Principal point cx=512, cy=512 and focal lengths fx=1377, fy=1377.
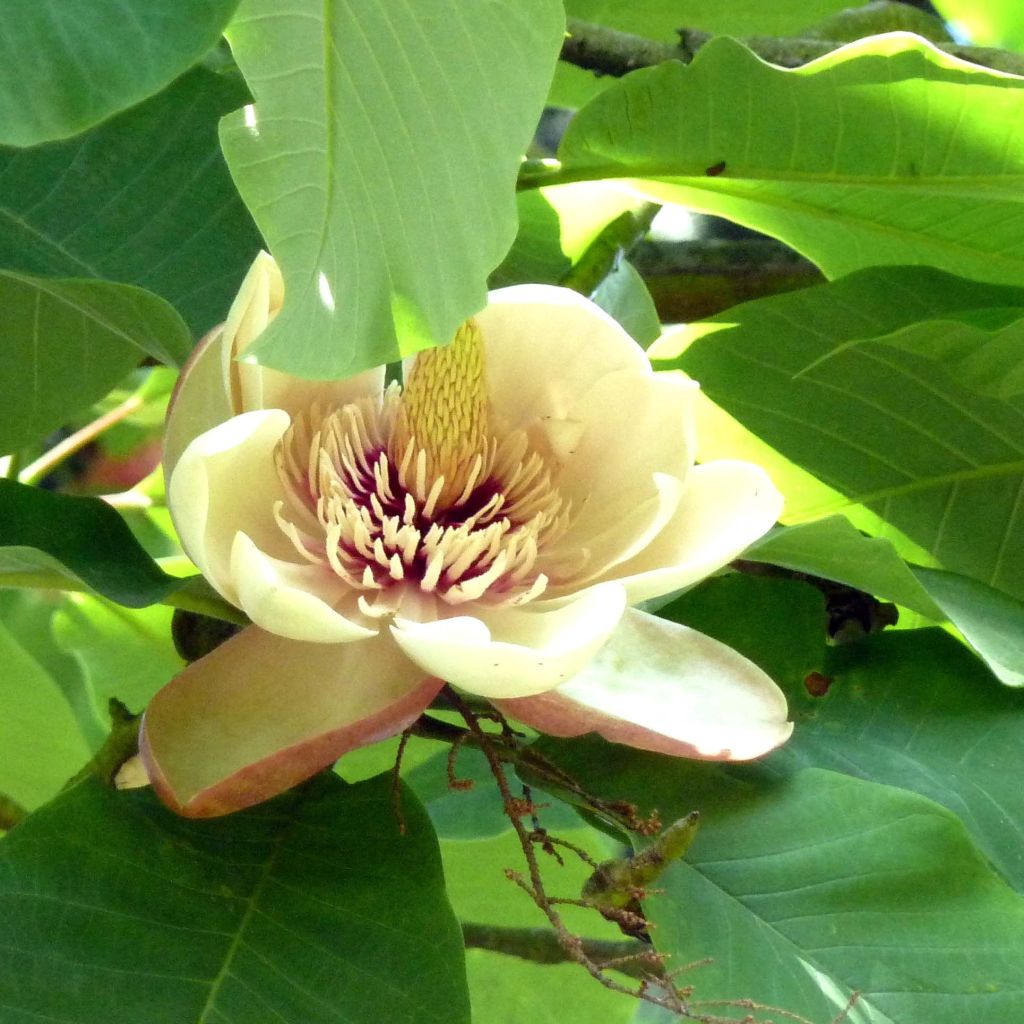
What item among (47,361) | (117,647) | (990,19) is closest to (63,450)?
(117,647)

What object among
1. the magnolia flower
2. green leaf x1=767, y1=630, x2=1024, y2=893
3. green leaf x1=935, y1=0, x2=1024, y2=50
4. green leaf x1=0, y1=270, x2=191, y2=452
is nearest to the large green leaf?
green leaf x1=767, y1=630, x2=1024, y2=893

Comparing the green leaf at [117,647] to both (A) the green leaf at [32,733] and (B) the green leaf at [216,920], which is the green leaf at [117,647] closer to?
(A) the green leaf at [32,733]

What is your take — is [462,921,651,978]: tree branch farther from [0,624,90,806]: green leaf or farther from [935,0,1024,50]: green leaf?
[935,0,1024,50]: green leaf

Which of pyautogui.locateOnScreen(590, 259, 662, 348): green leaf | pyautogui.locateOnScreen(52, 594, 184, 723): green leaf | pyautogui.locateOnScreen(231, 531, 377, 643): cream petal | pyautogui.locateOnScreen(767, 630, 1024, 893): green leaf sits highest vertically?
pyautogui.locateOnScreen(590, 259, 662, 348): green leaf

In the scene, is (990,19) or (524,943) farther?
(990,19)

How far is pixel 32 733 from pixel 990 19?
1.17m

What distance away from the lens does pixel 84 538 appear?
0.57 metres

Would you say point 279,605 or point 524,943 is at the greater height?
point 279,605

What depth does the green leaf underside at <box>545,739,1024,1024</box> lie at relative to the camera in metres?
0.52

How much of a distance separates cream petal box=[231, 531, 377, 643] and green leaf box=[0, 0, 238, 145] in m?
0.15

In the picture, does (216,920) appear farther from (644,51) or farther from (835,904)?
(644,51)

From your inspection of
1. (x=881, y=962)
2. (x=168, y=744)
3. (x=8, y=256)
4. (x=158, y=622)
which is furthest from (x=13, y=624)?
(x=881, y=962)

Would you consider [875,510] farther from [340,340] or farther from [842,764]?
[340,340]

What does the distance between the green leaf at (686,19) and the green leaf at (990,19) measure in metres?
0.37
